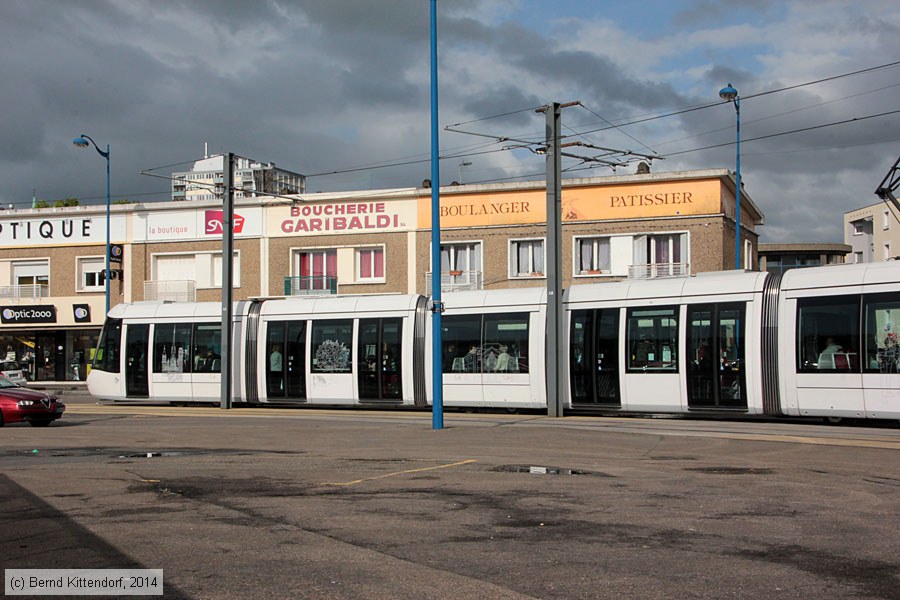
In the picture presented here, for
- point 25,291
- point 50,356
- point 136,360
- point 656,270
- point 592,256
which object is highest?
point 592,256

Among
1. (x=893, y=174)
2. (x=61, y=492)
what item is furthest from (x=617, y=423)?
(x=61, y=492)

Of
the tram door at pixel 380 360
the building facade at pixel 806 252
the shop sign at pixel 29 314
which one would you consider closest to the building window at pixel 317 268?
the shop sign at pixel 29 314

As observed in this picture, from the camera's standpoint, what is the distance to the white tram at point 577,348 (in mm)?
18484

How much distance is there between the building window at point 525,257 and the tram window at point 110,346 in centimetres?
1904

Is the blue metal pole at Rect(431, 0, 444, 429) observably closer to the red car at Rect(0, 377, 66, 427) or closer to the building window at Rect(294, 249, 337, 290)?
the red car at Rect(0, 377, 66, 427)

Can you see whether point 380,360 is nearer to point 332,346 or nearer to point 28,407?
point 332,346

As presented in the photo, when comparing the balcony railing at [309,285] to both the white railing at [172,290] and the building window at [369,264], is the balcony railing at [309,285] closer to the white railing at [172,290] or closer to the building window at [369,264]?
the building window at [369,264]

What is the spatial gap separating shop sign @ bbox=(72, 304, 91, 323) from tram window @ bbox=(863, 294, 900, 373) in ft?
138

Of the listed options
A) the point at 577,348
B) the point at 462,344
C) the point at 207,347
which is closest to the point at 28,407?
the point at 207,347

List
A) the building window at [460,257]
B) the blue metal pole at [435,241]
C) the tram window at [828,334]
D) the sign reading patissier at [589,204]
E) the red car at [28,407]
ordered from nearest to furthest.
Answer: the tram window at [828,334] → the blue metal pole at [435,241] → the red car at [28,407] → the sign reading patissier at [589,204] → the building window at [460,257]

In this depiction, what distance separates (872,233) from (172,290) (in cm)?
5946

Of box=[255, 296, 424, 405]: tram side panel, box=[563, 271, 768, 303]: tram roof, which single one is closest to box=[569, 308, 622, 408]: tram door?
box=[563, 271, 768, 303]: tram roof

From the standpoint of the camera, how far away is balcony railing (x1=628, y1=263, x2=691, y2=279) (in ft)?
132

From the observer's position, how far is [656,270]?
4053 cm
